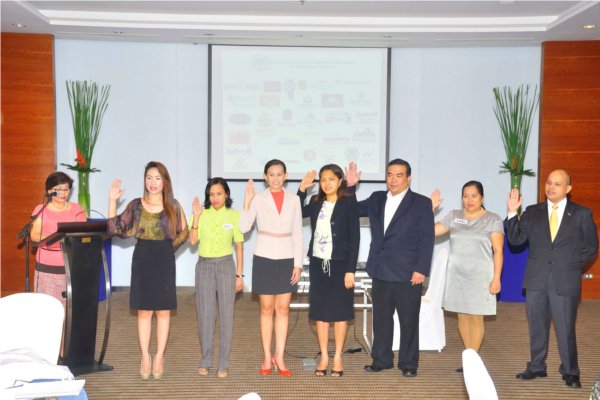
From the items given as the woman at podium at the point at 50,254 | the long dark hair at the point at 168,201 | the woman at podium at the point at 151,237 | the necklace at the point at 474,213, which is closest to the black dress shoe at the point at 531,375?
the necklace at the point at 474,213

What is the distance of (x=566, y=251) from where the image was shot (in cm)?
477

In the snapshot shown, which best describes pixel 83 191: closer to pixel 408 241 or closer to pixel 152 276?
pixel 152 276

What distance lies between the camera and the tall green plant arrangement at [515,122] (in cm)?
805

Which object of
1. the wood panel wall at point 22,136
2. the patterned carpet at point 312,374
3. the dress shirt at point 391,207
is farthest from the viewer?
the wood panel wall at point 22,136

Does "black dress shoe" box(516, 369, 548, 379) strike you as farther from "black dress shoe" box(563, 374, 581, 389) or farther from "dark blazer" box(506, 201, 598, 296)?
"dark blazer" box(506, 201, 598, 296)

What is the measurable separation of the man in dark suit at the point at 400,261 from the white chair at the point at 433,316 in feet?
1.80

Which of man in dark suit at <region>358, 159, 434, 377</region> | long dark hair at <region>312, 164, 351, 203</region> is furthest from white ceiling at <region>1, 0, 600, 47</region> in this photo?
man in dark suit at <region>358, 159, 434, 377</region>

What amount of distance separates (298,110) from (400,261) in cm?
392

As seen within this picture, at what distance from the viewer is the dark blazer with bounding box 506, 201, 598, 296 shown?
4734 millimetres

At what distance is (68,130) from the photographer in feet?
27.4

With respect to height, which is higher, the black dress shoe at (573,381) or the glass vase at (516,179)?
the glass vase at (516,179)

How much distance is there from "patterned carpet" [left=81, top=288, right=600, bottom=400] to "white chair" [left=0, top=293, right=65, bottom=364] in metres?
1.26

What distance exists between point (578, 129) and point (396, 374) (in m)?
4.74

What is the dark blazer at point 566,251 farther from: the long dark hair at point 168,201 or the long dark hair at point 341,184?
the long dark hair at point 168,201
